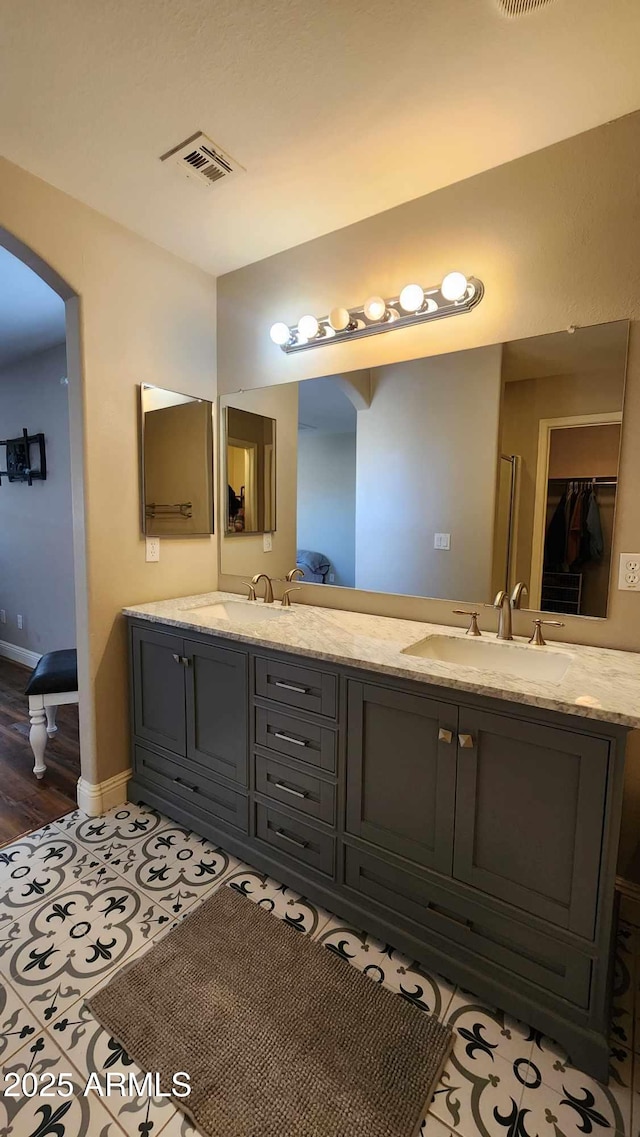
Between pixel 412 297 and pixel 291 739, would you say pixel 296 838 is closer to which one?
pixel 291 739

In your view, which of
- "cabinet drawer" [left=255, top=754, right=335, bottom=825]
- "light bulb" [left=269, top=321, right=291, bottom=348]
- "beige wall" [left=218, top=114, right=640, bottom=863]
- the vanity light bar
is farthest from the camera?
"light bulb" [left=269, top=321, right=291, bottom=348]

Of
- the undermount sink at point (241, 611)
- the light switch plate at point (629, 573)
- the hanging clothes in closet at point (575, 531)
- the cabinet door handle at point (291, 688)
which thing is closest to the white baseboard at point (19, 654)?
the undermount sink at point (241, 611)

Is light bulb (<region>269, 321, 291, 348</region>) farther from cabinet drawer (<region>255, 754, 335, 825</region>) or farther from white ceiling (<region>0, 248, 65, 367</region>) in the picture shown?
cabinet drawer (<region>255, 754, 335, 825</region>)

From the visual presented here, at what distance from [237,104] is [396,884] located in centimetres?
236

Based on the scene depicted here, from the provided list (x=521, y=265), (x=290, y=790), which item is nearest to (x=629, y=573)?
(x=521, y=265)

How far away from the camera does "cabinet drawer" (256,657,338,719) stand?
151 centimetres

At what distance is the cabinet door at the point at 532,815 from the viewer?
1107mm

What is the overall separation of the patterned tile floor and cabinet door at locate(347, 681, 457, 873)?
1.23 feet

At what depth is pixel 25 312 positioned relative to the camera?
2791mm

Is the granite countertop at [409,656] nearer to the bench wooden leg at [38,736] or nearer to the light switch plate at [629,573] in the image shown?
the light switch plate at [629,573]

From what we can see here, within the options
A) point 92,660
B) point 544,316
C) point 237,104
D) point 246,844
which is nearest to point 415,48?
point 237,104

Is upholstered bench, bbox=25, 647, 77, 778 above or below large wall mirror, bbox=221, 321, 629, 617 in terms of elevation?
below

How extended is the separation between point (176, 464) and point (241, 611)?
0.78 meters

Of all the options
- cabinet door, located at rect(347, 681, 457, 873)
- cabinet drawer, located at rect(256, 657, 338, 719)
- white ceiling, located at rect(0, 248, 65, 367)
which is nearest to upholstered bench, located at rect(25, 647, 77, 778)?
cabinet drawer, located at rect(256, 657, 338, 719)
